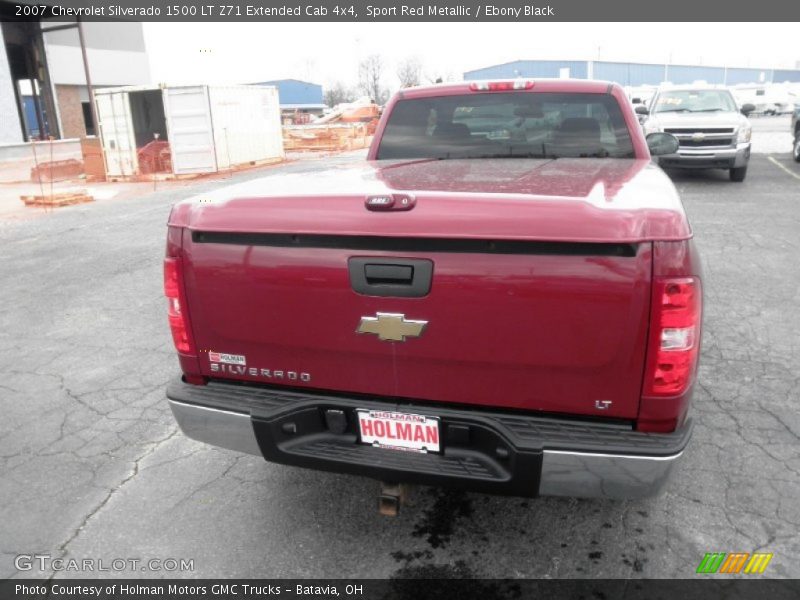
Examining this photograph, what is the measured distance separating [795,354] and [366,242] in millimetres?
3884

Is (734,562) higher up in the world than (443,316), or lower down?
lower down

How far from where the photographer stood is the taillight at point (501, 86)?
13.9ft

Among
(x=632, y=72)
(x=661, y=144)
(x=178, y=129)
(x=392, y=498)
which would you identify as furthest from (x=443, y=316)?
(x=632, y=72)

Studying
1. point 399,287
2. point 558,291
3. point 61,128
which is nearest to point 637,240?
point 558,291

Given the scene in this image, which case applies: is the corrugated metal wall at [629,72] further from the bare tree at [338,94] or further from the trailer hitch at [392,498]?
the trailer hitch at [392,498]

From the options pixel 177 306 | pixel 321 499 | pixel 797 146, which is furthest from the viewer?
pixel 797 146

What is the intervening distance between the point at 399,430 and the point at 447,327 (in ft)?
1.53

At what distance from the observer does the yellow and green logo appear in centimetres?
259

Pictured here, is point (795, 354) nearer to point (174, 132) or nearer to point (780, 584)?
point (780, 584)

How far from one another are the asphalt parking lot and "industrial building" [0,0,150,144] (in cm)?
2848

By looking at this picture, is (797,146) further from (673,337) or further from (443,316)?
(443,316)

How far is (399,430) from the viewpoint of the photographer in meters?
2.39

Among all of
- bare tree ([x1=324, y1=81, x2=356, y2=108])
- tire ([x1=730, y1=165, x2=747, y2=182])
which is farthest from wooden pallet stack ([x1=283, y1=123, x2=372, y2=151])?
bare tree ([x1=324, y1=81, x2=356, y2=108])

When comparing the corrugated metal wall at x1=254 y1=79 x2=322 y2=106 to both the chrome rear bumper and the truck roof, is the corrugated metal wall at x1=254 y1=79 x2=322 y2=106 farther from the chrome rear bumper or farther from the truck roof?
the chrome rear bumper
